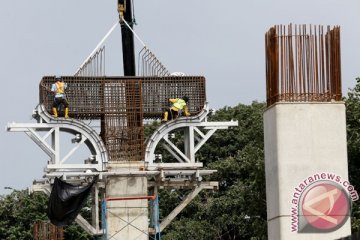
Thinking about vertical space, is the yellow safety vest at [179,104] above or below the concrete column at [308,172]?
above

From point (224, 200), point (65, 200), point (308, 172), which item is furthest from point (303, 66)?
point (224, 200)

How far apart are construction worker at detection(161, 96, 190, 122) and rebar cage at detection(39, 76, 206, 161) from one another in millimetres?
222

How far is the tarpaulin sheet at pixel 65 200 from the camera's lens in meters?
52.5

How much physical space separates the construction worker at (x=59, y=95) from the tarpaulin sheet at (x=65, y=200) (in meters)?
2.60

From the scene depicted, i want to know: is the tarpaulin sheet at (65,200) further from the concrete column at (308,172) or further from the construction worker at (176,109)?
the concrete column at (308,172)

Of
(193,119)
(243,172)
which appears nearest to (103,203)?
(193,119)

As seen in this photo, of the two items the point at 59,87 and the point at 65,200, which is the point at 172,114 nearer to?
the point at 59,87

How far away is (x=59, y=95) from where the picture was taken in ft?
175

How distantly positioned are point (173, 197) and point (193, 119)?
29.6 metres

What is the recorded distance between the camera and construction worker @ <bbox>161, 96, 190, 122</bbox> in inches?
2133

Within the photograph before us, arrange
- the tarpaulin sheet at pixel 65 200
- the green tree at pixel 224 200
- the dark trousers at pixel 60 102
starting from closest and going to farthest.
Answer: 1. the tarpaulin sheet at pixel 65 200
2. the dark trousers at pixel 60 102
3. the green tree at pixel 224 200

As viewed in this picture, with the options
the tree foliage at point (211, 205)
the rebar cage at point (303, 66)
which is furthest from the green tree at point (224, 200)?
Answer: the rebar cage at point (303, 66)
